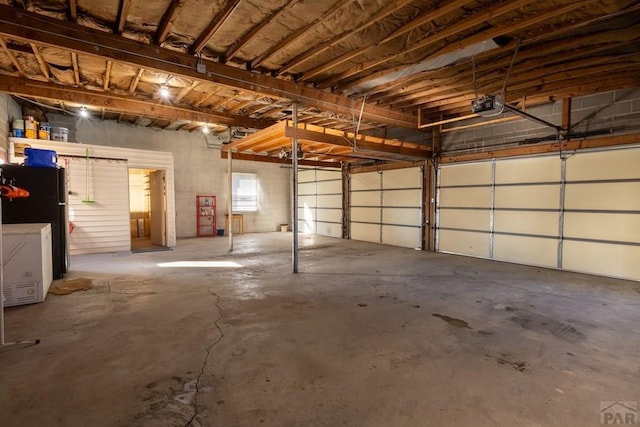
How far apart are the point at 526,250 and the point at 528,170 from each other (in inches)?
65.2

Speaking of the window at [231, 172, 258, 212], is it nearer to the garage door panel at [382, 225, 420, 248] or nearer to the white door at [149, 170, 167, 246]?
the white door at [149, 170, 167, 246]

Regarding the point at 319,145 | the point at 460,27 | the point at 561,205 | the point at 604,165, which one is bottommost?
the point at 561,205

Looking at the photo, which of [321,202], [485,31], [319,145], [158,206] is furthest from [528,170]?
[158,206]

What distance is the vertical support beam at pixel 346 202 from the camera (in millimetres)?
10766

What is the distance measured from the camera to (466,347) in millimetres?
2816

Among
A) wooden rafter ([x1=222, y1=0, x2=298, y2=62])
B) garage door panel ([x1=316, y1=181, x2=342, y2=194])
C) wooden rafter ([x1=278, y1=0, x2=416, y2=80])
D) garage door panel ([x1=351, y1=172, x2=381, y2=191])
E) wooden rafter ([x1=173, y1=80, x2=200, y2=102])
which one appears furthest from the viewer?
garage door panel ([x1=316, y1=181, x2=342, y2=194])

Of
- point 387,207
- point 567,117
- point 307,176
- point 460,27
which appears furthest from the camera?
point 307,176

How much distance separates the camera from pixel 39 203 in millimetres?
4848

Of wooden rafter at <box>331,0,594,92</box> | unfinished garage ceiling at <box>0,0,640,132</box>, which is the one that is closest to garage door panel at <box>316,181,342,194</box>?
unfinished garage ceiling at <box>0,0,640,132</box>

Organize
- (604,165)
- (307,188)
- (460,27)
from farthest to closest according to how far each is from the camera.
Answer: (307,188), (604,165), (460,27)

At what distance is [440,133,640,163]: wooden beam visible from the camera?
209 inches

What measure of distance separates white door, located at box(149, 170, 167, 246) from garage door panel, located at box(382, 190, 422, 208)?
626cm

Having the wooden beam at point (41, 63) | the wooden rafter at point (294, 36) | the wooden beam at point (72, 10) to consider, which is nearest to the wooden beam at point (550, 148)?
the wooden rafter at point (294, 36)

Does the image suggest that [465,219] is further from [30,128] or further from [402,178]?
[30,128]
